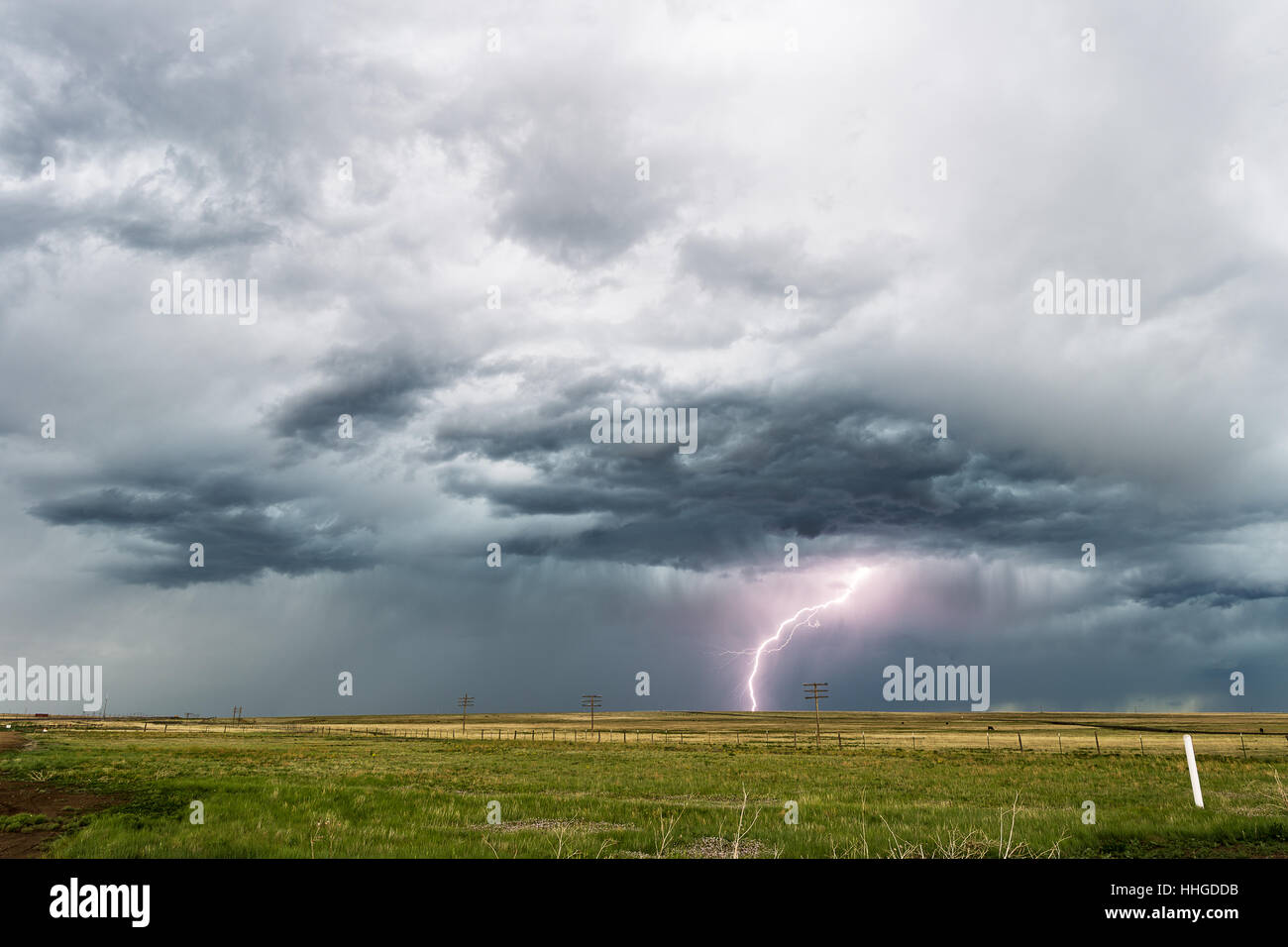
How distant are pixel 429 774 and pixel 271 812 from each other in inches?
741

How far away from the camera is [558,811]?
21875 millimetres

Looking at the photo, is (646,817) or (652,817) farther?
(646,817)

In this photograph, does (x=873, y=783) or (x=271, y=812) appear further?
(x=873, y=783)
